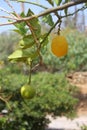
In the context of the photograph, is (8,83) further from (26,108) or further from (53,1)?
(53,1)

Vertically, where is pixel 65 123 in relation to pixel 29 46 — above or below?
below

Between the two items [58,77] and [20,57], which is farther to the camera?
[58,77]

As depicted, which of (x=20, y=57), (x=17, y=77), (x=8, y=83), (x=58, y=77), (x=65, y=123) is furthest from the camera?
(x=65, y=123)

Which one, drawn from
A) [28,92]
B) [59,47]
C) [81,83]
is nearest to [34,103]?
[28,92]

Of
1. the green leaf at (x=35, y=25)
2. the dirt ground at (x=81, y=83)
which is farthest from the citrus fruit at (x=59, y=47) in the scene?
the dirt ground at (x=81, y=83)

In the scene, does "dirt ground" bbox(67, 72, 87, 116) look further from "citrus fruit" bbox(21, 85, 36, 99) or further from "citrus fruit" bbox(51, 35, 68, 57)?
"citrus fruit" bbox(51, 35, 68, 57)

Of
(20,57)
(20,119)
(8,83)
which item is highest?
(20,57)

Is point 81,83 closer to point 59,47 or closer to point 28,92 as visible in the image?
point 28,92

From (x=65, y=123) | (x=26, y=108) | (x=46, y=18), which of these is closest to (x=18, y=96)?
(x=26, y=108)
